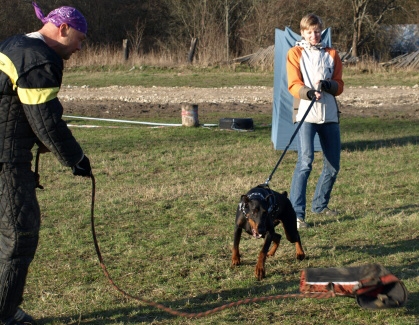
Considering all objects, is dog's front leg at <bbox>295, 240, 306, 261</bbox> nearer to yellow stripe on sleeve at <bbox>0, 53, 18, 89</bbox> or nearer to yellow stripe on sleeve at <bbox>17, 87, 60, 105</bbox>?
yellow stripe on sleeve at <bbox>17, 87, 60, 105</bbox>

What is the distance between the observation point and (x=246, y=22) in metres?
33.9

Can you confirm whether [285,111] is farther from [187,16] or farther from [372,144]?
[187,16]

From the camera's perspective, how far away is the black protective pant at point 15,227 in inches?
157

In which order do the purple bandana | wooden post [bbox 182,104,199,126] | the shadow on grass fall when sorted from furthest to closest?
wooden post [bbox 182,104,199,126] < the shadow on grass < the purple bandana

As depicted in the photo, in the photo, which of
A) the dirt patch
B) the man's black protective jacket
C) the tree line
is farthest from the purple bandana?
the tree line

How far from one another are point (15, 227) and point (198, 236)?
2.62 meters

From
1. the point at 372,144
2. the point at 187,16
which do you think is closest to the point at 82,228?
the point at 372,144

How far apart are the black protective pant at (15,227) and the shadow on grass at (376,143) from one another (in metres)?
7.91

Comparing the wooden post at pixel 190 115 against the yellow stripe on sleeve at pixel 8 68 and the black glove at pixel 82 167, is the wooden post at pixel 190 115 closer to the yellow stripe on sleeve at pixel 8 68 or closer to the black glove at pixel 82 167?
the black glove at pixel 82 167

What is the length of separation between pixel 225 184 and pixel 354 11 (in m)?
25.3

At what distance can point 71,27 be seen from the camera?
3.92 m

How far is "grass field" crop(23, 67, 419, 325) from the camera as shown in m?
4.58

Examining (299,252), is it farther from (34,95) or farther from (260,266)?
(34,95)

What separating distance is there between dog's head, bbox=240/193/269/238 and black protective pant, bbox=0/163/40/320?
1773 millimetres
